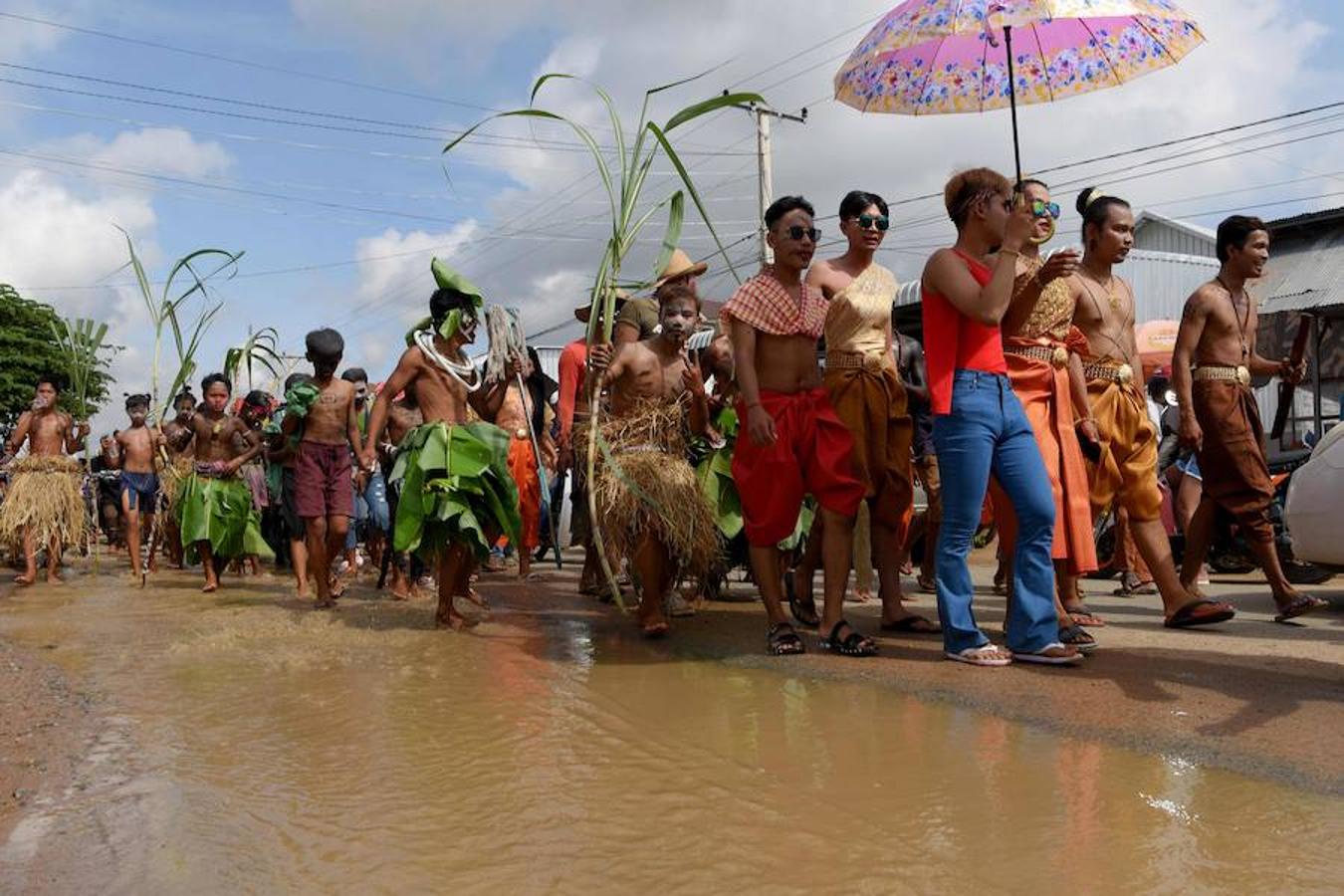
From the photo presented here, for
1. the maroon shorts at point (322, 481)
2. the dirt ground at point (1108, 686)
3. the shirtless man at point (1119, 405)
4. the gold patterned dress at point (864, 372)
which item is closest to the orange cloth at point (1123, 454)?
the shirtless man at point (1119, 405)

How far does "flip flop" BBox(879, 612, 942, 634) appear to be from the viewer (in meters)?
5.39

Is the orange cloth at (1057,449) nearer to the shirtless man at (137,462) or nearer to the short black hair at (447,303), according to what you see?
the short black hair at (447,303)

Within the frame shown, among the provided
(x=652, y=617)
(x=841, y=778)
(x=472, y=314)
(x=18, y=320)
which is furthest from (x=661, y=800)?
(x=18, y=320)

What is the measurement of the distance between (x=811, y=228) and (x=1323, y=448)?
9.92ft

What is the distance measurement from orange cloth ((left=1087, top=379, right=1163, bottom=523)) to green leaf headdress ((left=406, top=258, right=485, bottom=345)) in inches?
124

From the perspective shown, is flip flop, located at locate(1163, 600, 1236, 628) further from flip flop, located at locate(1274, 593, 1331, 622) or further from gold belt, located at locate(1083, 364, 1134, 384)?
gold belt, located at locate(1083, 364, 1134, 384)

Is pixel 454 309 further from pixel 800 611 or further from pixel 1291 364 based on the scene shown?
pixel 1291 364

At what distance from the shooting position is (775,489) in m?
5.01

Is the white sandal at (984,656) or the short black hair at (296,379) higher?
the short black hair at (296,379)

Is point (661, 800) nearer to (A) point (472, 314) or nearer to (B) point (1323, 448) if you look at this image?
(A) point (472, 314)

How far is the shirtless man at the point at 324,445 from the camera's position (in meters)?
7.73

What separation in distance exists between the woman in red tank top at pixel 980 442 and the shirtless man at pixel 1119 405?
957 millimetres

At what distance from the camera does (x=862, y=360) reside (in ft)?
17.2

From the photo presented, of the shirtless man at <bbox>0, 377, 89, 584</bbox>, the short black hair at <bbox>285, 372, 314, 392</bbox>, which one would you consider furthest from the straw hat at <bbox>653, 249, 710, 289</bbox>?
the shirtless man at <bbox>0, 377, 89, 584</bbox>
